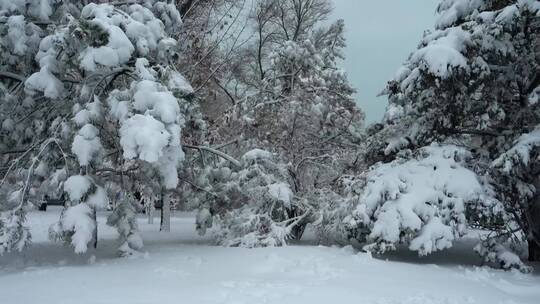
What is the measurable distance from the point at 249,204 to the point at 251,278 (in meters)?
3.80

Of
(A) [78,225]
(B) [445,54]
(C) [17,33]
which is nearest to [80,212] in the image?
(A) [78,225]

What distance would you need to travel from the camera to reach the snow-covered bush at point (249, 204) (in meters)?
9.85

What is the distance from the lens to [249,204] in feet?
34.2

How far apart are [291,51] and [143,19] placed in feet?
19.3

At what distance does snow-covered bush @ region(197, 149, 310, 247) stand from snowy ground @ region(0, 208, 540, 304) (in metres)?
0.80

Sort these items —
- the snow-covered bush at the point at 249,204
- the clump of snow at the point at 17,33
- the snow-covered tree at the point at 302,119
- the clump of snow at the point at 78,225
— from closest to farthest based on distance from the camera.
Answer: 1. the clump of snow at the point at 78,225
2. the clump of snow at the point at 17,33
3. the snow-covered bush at the point at 249,204
4. the snow-covered tree at the point at 302,119

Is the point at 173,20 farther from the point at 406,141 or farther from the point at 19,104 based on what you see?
the point at 406,141

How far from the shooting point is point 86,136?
7.55 meters

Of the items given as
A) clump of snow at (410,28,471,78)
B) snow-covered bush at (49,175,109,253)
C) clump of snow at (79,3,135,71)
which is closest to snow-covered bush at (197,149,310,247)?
snow-covered bush at (49,175,109,253)

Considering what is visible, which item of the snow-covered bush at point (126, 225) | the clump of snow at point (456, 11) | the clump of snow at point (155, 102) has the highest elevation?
the clump of snow at point (456, 11)

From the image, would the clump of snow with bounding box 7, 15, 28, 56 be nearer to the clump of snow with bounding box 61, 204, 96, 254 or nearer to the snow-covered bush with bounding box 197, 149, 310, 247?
the clump of snow with bounding box 61, 204, 96, 254

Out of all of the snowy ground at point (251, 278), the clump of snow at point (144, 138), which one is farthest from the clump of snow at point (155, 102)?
the snowy ground at point (251, 278)

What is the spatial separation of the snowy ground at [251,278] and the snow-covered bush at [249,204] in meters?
0.80

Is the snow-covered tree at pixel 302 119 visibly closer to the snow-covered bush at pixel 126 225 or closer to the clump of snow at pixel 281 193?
the clump of snow at pixel 281 193
